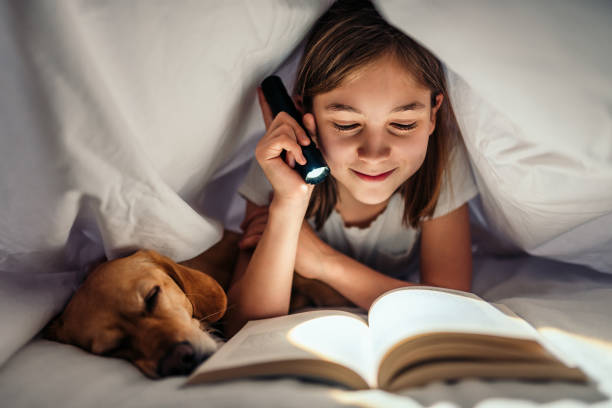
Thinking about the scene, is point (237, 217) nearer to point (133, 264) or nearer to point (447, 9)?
point (133, 264)

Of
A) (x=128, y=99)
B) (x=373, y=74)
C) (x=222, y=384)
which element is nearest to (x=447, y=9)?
(x=373, y=74)

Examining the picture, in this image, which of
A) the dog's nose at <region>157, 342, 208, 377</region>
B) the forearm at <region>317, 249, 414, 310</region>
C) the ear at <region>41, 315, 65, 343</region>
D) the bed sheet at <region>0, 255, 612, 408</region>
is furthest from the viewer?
the forearm at <region>317, 249, 414, 310</region>

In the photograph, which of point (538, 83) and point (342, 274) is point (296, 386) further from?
point (538, 83)

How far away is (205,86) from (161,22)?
13 cm

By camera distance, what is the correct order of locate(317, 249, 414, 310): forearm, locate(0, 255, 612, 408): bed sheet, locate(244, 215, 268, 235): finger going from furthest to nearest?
locate(244, 215, 268, 235): finger → locate(317, 249, 414, 310): forearm → locate(0, 255, 612, 408): bed sheet

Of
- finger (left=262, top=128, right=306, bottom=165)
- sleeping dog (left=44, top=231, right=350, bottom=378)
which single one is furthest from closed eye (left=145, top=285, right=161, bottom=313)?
finger (left=262, top=128, right=306, bottom=165)

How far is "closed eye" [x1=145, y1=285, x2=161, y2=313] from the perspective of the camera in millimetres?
718

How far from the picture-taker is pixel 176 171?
85 centimetres

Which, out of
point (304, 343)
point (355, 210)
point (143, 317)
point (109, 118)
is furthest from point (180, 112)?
point (355, 210)

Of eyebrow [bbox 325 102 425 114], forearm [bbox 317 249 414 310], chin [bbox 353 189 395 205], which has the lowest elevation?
forearm [bbox 317 249 414 310]

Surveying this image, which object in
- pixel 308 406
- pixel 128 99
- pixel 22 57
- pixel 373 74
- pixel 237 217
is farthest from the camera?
pixel 237 217

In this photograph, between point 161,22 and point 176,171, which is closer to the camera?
point 161,22

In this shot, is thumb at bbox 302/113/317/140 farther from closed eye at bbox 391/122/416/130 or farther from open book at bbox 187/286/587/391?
open book at bbox 187/286/587/391

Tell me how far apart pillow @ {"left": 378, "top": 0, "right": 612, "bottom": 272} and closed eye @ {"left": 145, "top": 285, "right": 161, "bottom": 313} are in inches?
24.6
